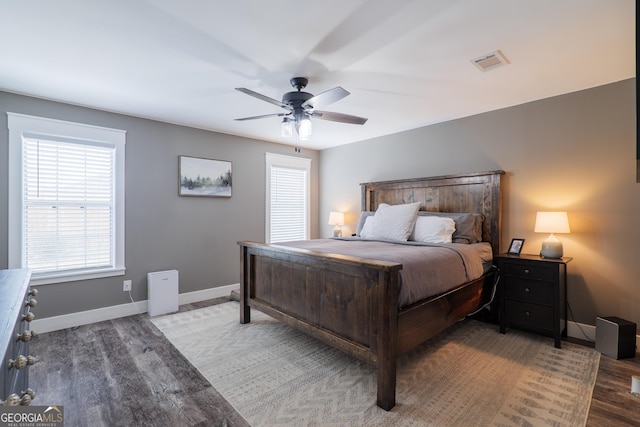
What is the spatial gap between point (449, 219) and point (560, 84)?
1.59m

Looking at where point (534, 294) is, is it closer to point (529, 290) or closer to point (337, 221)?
point (529, 290)

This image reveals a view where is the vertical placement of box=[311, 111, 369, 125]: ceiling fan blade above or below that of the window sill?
above

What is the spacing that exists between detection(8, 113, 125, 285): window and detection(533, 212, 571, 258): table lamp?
14.7 ft

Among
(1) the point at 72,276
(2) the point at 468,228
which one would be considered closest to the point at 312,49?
(2) the point at 468,228

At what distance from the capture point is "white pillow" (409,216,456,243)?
3289mm

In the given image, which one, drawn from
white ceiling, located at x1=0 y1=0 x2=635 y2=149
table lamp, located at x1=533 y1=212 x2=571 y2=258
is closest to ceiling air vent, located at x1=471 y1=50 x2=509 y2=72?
white ceiling, located at x1=0 y1=0 x2=635 y2=149

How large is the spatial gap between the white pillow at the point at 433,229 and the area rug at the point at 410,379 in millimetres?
974

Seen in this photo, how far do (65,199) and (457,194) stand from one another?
4476mm

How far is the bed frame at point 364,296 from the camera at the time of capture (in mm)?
1888

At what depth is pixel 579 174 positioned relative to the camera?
2.91 m

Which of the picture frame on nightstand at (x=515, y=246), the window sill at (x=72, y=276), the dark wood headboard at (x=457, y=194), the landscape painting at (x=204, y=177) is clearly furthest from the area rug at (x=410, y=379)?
the landscape painting at (x=204, y=177)

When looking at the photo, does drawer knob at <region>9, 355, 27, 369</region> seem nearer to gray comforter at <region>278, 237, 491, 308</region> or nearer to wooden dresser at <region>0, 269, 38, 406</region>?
wooden dresser at <region>0, 269, 38, 406</region>

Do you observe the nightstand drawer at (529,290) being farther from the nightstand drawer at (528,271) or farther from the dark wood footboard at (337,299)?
the dark wood footboard at (337,299)

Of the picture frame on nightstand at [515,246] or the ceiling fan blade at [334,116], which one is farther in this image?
the picture frame on nightstand at [515,246]
